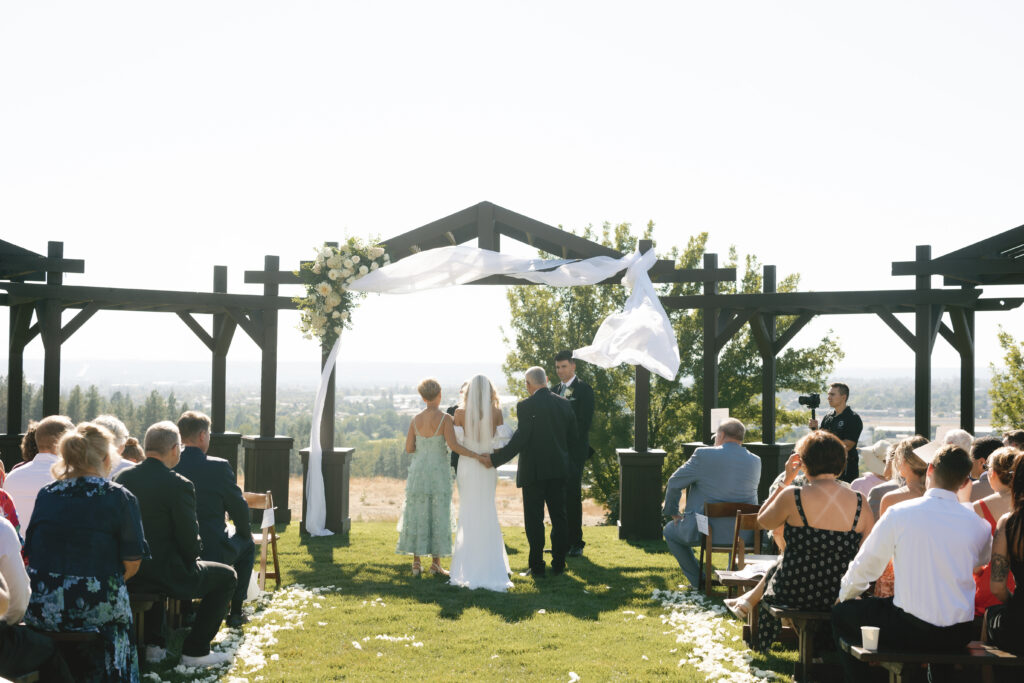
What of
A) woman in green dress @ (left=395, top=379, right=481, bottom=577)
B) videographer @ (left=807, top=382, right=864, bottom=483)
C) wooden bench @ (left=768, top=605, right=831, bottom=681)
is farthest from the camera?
videographer @ (left=807, top=382, right=864, bottom=483)

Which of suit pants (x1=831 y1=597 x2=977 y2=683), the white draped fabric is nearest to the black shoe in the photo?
the white draped fabric

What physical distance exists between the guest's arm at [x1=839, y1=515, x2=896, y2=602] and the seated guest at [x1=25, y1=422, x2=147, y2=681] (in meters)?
3.32

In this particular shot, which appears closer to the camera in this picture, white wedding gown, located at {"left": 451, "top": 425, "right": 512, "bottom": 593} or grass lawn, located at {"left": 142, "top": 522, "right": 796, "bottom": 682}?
grass lawn, located at {"left": 142, "top": 522, "right": 796, "bottom": 682}

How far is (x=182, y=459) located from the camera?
5.61m

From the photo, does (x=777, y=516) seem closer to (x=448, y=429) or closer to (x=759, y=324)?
(x=448, y=429)

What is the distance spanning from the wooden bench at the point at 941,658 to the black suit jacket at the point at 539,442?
3937 millimetres

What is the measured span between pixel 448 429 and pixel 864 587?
4214mm

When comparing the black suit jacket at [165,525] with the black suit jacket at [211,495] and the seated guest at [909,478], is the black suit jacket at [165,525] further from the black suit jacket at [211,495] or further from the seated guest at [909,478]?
the seated guest at [909,478]

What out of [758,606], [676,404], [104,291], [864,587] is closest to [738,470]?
[758,606]

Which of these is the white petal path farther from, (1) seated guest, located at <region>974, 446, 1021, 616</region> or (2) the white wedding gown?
(2) the white wedding gown

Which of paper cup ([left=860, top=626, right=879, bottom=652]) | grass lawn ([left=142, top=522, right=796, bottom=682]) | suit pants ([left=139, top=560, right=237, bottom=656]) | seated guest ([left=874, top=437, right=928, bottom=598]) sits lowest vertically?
grass lawn ([left=142, top=522, right=796, bottom=682])

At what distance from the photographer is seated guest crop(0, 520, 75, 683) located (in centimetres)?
358

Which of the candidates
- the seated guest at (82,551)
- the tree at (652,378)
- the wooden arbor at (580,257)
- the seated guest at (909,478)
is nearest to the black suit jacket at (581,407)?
the wooden arbor at (580,257)

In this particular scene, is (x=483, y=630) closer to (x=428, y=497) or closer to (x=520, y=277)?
(x=428, y=497)
